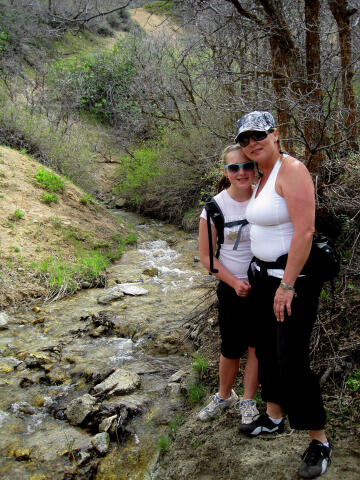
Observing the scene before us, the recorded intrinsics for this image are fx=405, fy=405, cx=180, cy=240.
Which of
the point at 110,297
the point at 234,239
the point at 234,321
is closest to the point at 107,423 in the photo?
the point at 234,321

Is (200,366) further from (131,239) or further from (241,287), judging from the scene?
(131,239)

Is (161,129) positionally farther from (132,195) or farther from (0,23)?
(0,23)

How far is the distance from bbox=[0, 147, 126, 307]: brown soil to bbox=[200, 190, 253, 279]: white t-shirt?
4740 millimetres

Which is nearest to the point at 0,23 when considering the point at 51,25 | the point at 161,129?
the point at 51,25

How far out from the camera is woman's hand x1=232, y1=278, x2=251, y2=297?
2518 mm

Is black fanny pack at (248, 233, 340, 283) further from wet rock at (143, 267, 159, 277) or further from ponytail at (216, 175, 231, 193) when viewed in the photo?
wet rock at (143, 267, 159, 277)

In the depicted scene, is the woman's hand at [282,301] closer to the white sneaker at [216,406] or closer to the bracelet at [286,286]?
the bracelet at [286,286]

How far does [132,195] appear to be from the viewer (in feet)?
43.5

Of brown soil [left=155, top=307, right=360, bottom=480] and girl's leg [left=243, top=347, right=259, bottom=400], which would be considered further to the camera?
girl's leg [left=243, top=347, right=259, bottom=400]

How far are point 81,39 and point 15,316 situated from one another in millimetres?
24696

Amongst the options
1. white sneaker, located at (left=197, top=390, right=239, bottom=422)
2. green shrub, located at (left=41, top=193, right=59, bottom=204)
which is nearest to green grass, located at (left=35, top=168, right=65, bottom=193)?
green shrub, located at (left=41, top=193, right=59, bottom=204)

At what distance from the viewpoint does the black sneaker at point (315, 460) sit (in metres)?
2.24

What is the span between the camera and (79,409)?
362cm

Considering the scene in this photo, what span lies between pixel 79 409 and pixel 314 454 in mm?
2153
